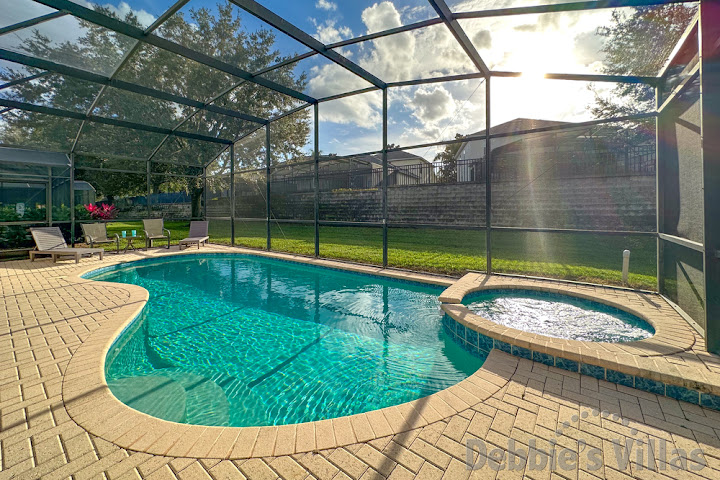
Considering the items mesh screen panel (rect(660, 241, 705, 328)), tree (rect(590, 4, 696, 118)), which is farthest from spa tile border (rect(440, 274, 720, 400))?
tree (rect(590, 4, 696, 118))

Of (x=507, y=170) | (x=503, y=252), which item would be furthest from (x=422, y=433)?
(x=507, y=170)

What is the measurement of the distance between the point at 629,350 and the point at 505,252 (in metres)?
6.52

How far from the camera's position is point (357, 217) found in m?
14.2

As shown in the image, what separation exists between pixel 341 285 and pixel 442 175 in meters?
9.13

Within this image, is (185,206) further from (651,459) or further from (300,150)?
(651,459)

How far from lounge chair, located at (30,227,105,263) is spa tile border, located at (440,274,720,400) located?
29.0 feet

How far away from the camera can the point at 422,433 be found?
6.24 ft

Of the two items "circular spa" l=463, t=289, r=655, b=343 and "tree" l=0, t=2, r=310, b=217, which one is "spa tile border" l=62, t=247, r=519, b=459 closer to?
"circular spa" l=463, t=289, r=655, b=343

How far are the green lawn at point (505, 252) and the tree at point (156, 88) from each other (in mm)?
3863

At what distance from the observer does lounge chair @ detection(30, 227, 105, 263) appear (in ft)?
25.1

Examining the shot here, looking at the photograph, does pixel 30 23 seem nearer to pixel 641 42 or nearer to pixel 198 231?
pixel 198 231

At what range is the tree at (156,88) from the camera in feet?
17.0

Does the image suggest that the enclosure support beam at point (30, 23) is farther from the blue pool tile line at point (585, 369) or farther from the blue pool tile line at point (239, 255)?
the blue pool tile line at point (585, 369)

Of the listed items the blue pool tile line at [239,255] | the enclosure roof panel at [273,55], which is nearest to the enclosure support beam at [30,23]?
the enclosure roof panel at [273,55]
